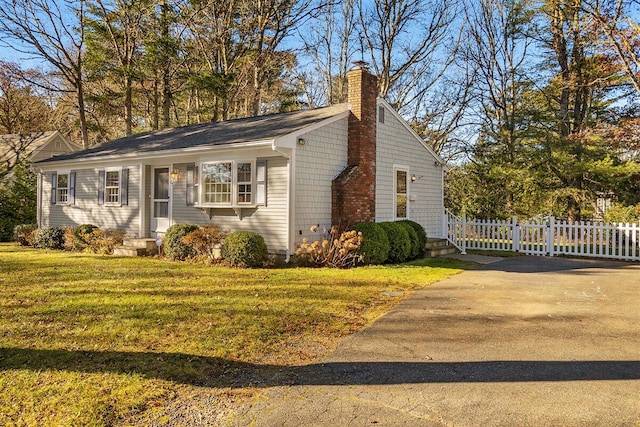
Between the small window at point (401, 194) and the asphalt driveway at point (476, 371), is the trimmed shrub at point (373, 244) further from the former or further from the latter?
the asphalt driveway at point (476, 371)

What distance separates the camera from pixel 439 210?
15.5 metres

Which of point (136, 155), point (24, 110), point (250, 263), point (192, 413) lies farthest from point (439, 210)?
point (24, 110)

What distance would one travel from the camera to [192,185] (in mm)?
12219

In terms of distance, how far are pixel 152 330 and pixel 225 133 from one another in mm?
8672

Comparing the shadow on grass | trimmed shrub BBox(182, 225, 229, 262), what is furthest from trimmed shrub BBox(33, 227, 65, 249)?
the shadow on grass

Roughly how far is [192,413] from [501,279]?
7469 mm

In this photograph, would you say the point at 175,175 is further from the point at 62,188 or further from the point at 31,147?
the point at 31,147

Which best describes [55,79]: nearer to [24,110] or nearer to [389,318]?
[24,110]

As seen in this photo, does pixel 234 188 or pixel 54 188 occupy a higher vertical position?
pixel 54 188

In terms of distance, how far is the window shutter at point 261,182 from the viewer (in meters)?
10.8

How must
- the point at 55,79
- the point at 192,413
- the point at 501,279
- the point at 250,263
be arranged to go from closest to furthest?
the point at 192,413 < the point at 501,279 < the point at 250,263 < the point at 55,79

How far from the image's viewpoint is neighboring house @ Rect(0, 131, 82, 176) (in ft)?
76.0

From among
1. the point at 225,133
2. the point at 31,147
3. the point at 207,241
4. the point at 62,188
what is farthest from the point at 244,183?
the point at 31,147

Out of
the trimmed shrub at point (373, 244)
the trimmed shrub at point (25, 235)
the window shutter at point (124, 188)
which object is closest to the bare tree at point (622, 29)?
the trimmed shrub at point (373, 244)
